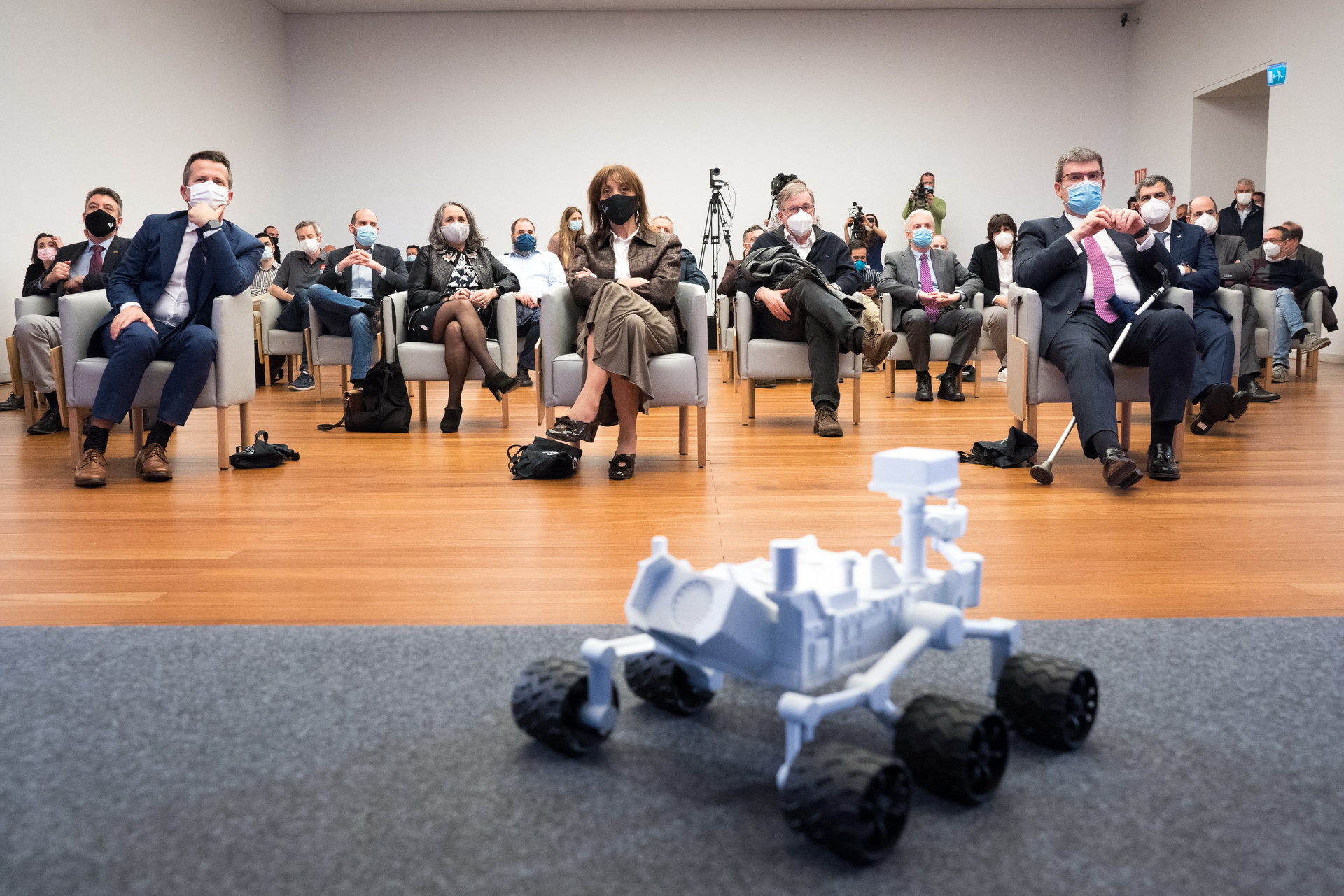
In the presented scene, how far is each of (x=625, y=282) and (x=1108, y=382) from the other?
1.64 m

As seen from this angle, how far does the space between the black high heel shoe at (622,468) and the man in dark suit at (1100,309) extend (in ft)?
4.65

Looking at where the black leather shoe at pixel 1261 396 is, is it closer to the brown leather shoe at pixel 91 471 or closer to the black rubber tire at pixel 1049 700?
the black rubber tire at pixel 1049 700

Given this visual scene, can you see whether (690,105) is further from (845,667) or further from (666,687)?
(845,667)

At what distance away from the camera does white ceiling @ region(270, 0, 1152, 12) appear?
11586 mm

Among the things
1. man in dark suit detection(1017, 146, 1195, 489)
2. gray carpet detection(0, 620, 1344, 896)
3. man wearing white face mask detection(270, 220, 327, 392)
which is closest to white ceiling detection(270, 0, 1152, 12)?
man wearing white face mask detection(270, 220, 327, 392)

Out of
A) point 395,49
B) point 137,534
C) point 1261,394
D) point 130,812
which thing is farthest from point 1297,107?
point 130,812

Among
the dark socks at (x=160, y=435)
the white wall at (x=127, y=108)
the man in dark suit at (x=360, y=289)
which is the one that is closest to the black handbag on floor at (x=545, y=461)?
the dark socks at (x=160, y=435)

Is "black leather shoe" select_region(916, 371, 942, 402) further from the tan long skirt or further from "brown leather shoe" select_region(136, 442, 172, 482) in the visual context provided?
"brown leather shoe" select_region(136, 442, 172, 482)

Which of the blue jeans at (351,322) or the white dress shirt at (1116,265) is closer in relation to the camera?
the white dress shirt at (1116,265)

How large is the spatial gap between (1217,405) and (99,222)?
4.80 m

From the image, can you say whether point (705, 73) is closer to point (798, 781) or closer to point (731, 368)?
point (731, 368)

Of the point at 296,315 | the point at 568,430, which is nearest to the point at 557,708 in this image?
the point at 568,430

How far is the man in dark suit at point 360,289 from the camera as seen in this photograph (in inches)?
239

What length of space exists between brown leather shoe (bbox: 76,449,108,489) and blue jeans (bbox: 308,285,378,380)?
2.55 meters
